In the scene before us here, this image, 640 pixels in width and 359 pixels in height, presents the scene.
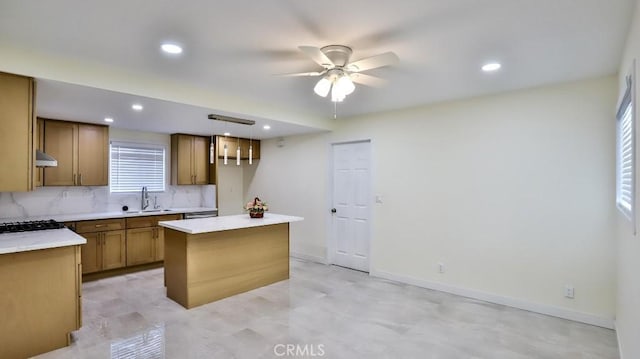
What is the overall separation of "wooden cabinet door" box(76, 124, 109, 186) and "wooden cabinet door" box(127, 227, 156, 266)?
0.90 meters

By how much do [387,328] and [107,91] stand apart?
345cm

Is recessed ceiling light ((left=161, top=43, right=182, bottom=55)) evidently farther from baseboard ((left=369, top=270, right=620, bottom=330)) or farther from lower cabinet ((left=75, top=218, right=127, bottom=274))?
baseboard ((left=369, top=270, right=620, bottom=330))

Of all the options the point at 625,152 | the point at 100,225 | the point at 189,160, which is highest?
the point at 189,160

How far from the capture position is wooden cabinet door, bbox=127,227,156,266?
197 inches

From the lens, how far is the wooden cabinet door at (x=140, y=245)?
16.5 feet

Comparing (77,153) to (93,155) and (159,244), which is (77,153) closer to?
(93,155)

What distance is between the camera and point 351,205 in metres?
5.43

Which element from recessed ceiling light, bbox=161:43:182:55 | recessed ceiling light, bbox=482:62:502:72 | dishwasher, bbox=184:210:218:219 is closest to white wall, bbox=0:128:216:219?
dishwasher, bbox=184:210:218:219

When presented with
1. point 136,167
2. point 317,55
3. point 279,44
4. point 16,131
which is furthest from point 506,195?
point 136,167

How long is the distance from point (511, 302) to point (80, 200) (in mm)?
6025

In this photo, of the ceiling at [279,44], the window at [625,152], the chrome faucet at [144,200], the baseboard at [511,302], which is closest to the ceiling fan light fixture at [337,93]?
the ceiling at [279,44]

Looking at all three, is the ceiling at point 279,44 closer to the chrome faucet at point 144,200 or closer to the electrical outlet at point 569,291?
the chrome faucet at point 144,200

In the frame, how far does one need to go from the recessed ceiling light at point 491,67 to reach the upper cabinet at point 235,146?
3912 millimetres

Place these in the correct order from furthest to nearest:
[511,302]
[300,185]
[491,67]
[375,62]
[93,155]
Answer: [300,185] < [93,155] < [511,302] < [491,67] < [375,62]
